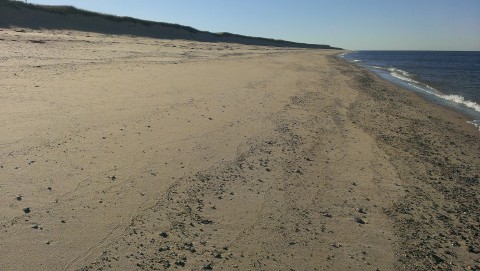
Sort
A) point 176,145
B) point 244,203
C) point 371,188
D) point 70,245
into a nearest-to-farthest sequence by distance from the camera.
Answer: point 70,245, point 244,203, point 371,188, point 176,145

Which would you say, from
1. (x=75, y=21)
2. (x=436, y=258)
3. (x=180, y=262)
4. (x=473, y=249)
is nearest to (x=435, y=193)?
Result: (x=473, y=249)

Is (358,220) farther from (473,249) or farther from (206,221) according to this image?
(206,221)

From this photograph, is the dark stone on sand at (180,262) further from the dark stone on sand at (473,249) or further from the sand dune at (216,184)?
the dark stone on sand at (473,249)

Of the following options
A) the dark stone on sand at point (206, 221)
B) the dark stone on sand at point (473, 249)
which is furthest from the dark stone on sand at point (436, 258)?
the dark stone on sand at point (206, 221)

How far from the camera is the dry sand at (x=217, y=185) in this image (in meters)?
3.39

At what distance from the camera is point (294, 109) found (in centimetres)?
933

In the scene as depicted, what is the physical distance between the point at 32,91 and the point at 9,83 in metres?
0.86

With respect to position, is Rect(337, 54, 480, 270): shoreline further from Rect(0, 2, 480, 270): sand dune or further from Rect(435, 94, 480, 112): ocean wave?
Rect(435, 94, 480, 112): ocean wave

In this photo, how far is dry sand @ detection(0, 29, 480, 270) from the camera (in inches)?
134

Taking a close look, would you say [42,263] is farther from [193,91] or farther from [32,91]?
[193,91]

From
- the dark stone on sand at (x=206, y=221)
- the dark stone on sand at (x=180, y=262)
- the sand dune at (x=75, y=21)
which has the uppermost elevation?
the sand dune at (x=75, y=21)

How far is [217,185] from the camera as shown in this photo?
4.73 metres

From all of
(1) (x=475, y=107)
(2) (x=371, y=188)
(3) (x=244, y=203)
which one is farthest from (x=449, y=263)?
(1) (x=475, y=107)

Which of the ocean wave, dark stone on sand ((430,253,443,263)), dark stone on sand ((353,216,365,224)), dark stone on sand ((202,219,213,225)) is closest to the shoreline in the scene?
dark stone on sand ((430,253,443,263))
